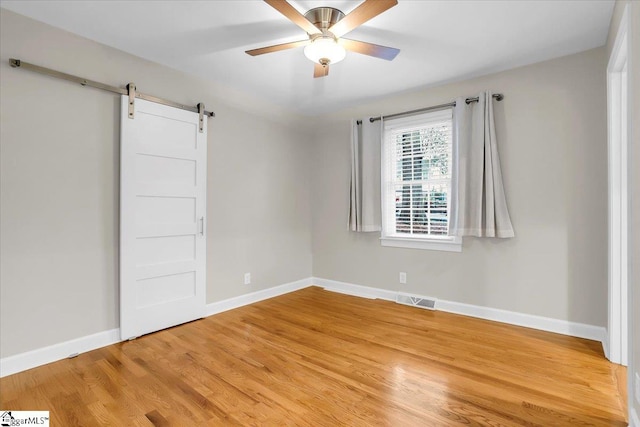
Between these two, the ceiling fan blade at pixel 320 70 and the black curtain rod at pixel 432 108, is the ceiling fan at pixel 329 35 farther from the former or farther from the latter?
the black curtain rod at pixel 432 108

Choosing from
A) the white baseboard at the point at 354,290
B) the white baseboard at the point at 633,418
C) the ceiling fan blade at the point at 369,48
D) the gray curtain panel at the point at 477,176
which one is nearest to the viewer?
the white baseboard at the point at 633,418

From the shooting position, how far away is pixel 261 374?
2256mm

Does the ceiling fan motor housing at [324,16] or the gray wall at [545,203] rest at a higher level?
the ceiling fan motor housing at [324,16]

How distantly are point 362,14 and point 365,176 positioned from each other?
92.5 inches

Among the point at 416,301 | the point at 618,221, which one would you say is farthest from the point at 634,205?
the point at 416,301

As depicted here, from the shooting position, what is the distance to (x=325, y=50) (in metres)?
2.37

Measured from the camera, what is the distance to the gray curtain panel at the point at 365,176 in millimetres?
4172

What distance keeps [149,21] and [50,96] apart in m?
0.98

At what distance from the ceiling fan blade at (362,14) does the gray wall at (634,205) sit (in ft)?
4.08

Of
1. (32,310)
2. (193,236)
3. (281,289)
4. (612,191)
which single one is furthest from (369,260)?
Answer: (32,310)

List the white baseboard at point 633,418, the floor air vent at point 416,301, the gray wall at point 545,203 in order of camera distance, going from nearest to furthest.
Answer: the white baseboard at point 633,418, the gray wall at point 545,203, the floor air vent at point 416,301

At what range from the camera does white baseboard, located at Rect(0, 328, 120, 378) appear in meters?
2.26
